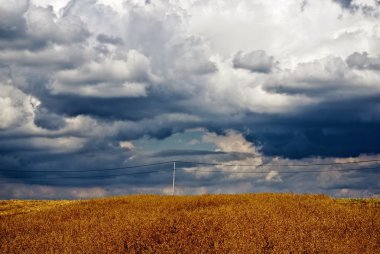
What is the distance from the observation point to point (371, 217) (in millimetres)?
15906

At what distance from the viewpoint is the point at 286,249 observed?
34.4 feet

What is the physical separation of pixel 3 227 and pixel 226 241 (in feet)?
31.2

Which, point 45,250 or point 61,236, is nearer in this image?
point 45,250

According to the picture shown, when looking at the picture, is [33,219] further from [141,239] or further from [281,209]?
[281,209]

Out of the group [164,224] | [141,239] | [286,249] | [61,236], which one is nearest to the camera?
[286,249]

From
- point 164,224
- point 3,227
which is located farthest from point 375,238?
point 3,227

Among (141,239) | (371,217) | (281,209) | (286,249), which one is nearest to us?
(286,249)

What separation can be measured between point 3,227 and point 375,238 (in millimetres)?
12632

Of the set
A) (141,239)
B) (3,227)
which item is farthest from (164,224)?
(3,227)

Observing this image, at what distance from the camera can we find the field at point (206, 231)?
10.8 metres

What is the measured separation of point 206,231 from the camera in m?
12.8

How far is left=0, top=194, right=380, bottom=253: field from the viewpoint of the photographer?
10.8 meters

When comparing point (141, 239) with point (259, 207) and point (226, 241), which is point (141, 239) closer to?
point (226, 241)

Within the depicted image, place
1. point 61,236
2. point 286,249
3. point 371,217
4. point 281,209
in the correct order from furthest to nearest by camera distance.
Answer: point 281,209, point 371,217, point 61,236, point 286,249
